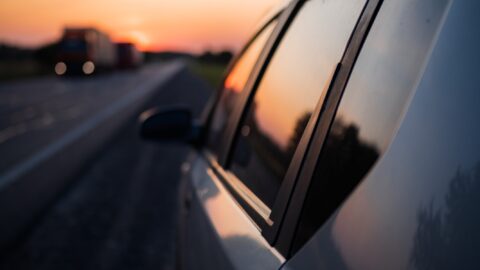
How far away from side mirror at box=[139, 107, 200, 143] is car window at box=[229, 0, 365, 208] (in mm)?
1081

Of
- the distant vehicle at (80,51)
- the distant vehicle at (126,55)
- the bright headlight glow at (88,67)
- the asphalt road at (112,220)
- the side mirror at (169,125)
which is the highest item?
the side mirror at (169,125)

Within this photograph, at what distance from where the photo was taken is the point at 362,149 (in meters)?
1.33

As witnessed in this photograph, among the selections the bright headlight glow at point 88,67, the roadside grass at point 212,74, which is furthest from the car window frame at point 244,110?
the bright headlight glow at point 88,67

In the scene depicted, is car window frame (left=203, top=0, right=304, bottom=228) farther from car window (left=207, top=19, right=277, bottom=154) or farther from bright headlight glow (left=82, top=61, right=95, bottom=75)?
bright headlight glow (left=82, top=61, right=95, bottom=75)

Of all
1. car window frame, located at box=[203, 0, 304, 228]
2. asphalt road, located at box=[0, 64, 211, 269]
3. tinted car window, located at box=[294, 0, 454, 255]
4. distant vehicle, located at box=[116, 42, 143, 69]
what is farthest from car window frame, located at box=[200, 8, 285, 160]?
distant vehicle, located at box=[116, 42, 143, 69]

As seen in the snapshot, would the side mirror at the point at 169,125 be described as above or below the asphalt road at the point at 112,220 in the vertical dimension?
above

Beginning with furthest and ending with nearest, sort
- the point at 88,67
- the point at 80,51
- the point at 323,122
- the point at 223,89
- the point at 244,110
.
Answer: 1. the point at 88,67
2. the point at 80,51
3. the point at 223,89
4. the point at 244,110
5. the point at 323,122

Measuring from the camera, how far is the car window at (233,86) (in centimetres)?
293

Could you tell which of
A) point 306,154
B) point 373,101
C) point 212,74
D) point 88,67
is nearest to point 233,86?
point 306,154

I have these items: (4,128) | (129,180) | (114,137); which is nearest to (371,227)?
(129,180)

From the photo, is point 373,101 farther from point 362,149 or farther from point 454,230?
point 454,230

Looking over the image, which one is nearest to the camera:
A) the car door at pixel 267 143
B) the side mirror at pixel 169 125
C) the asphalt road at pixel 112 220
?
the car door at pixel 267 143

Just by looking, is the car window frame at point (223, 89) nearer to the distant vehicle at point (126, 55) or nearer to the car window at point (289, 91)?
the car window at point (289, 91)

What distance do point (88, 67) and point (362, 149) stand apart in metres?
58.9
